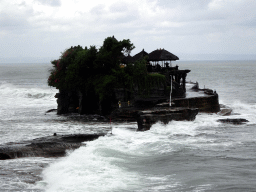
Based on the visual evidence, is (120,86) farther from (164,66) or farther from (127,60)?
(164,66)

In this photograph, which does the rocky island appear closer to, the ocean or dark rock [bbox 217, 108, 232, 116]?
dark rock [bbox 217, 108, 232, 116]

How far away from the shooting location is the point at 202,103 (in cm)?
3834

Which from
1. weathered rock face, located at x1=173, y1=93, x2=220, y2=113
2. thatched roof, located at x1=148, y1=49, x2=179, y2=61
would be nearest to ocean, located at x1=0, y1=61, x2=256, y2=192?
weathered rock face, located at x1=173, y1=93, x2=220, y2=113

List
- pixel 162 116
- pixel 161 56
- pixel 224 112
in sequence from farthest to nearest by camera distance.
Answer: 1. pixel 161 56
2. pixel 224 112
3. pixel 162 116

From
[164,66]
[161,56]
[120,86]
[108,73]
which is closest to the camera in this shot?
[120,86]

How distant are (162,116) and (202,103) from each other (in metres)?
9.48

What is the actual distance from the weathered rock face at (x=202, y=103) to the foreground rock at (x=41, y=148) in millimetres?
16329

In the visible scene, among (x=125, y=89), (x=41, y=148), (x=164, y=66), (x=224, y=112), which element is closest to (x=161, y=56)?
(x=164, y=66)

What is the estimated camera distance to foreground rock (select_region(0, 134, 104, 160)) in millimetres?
19359

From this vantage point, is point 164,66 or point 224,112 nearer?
point 224,112

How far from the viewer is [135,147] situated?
22547 mm

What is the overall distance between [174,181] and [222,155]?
5917 mm

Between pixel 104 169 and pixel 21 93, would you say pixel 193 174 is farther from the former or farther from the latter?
pixel 21 93

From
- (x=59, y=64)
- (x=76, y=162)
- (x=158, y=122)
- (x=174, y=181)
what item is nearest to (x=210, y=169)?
(x=174, y=181)
